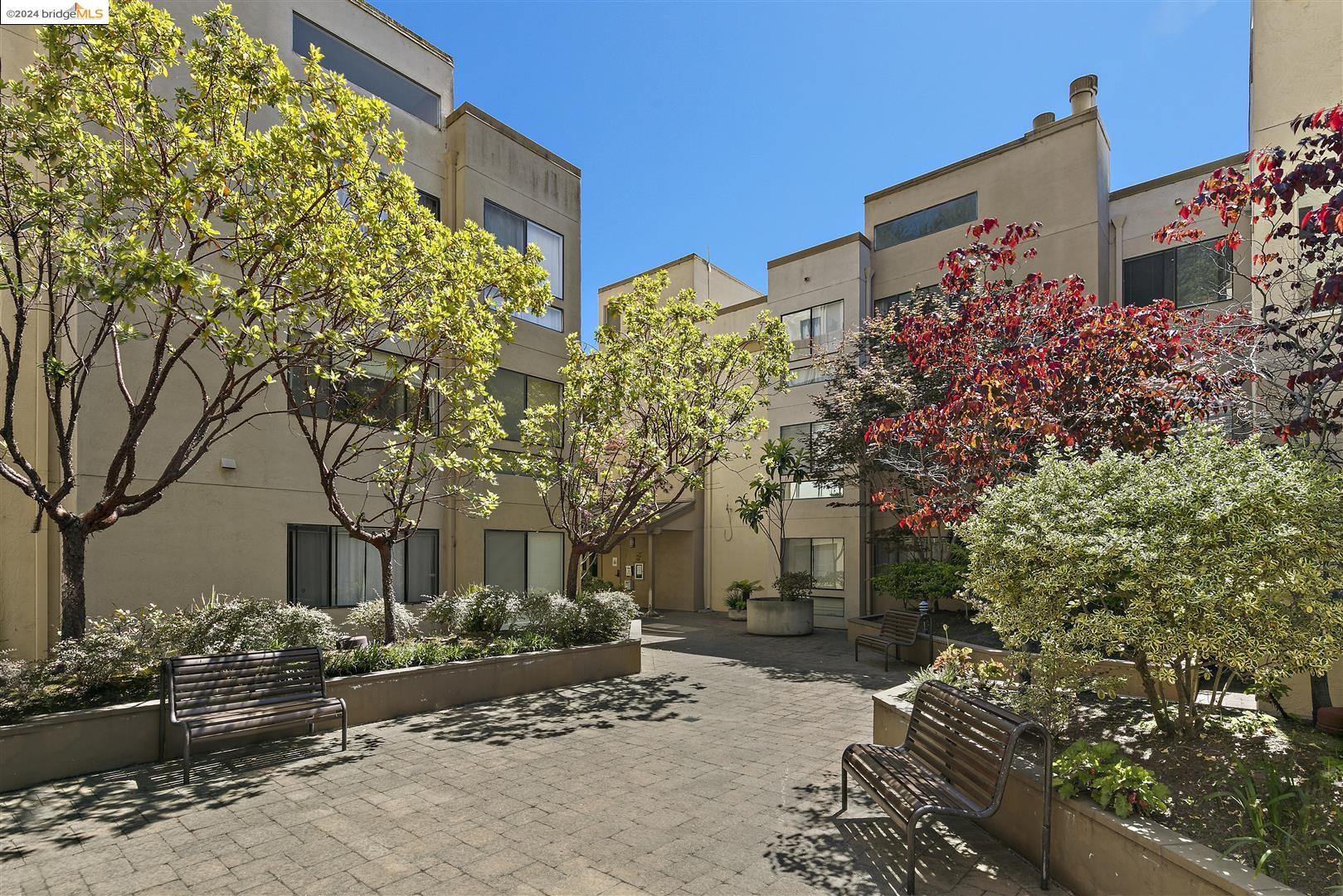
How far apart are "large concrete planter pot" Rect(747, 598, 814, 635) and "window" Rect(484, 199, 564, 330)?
898 cm

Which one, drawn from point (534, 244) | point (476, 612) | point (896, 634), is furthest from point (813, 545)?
point (476, 612)

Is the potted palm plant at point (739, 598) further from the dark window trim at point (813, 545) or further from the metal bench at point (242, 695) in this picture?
the metal bench at point (242, 695)

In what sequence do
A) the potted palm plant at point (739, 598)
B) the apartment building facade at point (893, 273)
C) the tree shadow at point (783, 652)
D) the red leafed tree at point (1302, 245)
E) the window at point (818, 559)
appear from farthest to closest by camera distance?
the potted palm plant at point (739, 598) < the window at point (818, 559) < the apartment building facade at point (893, 273) < the tree shadow at point (783, 652) < the red leafed tree at point (1302, 245)

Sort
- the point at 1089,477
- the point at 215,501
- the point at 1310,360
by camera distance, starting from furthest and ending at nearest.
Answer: the point at 215,501 → the point at 1310,360 → the point at 1089,477

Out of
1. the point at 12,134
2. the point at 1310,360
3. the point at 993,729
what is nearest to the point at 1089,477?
the point at 993,729

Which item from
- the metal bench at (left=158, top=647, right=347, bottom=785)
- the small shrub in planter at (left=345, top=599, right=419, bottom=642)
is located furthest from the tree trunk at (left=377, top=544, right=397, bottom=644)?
the metal bench at (left=158, top=647, right=347, bottom=785)

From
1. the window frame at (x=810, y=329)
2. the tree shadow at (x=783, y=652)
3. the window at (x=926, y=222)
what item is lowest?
the tree shadow at (x=783, y=652)

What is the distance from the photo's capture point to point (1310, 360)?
248 inches

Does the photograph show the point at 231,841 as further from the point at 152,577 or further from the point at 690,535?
the point at 690,535

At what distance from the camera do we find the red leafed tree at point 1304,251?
5.01 meters

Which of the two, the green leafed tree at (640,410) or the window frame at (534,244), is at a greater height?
the window frame at (534,244)

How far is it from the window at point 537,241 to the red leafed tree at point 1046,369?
1000cm

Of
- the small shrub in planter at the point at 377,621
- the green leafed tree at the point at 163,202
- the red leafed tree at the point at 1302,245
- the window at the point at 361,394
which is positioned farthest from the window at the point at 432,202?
the red leafed tree at the point at 1302,245

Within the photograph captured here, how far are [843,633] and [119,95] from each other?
59.6 ft
